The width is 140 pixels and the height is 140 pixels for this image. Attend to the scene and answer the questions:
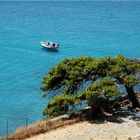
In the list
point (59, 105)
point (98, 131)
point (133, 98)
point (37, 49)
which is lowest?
point (98, 131)

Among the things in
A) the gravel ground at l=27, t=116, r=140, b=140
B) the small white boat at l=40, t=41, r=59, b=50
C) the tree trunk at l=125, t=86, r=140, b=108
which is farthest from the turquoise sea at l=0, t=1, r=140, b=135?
the tree trunk at l=125, t=86, r=140, b=108

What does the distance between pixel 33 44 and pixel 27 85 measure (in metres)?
34.5

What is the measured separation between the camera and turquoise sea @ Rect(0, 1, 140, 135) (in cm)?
4822

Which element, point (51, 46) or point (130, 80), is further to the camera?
point (51, 46)

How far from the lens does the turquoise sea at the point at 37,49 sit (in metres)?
48.2

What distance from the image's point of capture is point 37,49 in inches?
3329

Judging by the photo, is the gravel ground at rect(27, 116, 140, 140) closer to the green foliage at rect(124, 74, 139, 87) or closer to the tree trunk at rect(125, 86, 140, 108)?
the green foliage at rect(124, 74, 139, 87)

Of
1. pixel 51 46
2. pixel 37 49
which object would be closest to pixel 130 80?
pixel 51 46

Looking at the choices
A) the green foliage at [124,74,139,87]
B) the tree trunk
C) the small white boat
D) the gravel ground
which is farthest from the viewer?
the small white boat

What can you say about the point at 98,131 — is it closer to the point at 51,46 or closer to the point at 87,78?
the point at 87,78

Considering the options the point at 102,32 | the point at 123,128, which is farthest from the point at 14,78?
the point at 102,32

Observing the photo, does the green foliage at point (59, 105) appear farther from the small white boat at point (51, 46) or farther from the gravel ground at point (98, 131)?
the small white boat at point (51, 46)

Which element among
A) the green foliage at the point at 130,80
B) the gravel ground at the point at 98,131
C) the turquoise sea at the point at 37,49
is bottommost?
the gravel ground at the point at 98,131

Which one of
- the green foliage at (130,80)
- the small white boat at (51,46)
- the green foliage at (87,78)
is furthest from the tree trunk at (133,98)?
the small white boat at (51,46)
